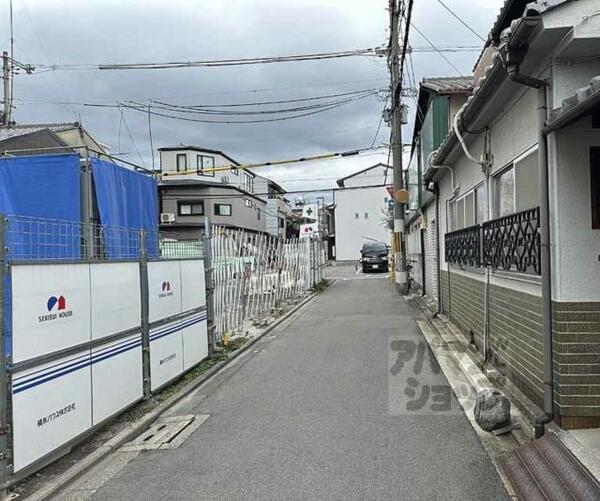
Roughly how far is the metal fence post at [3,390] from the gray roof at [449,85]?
11688 millimetres

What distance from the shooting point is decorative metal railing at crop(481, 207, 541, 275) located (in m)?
4.77

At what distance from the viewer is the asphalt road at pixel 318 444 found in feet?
12.8

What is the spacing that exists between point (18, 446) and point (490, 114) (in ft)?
19.2

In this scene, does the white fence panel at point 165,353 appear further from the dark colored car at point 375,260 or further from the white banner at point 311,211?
the dark colored car at point 375,260

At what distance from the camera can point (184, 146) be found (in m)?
41.2

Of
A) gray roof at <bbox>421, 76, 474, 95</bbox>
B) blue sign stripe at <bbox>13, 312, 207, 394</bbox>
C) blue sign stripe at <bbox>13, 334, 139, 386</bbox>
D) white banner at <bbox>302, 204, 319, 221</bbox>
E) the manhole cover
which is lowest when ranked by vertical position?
the manhole cover

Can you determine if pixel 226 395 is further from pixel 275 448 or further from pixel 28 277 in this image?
pixel 28 277

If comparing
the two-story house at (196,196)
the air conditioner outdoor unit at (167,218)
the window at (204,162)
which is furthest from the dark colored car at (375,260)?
the window at (204,162)

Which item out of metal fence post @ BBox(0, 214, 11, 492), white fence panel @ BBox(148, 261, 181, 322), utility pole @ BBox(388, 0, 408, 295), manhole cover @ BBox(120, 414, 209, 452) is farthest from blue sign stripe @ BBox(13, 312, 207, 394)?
utility pole @ BBox(388, 0, 408, 295)

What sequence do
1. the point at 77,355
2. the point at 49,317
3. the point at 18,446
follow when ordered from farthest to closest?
the point at 77,355 → the point at 49,317 → the point at 18,446

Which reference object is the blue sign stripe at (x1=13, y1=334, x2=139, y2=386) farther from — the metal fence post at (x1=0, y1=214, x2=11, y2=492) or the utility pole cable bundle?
the utility pole cable bundle

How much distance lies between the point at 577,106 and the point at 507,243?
→ 2.43 metres

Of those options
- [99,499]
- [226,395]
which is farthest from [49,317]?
[226,395]

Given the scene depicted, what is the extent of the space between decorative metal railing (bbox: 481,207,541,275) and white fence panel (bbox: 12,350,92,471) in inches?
162
